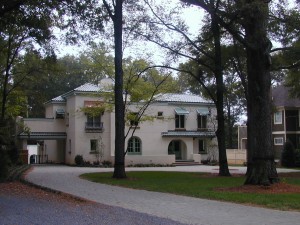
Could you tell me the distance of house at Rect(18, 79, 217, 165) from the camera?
4266 centimetres

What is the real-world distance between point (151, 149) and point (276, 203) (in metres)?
33.7

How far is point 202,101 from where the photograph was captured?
49562mm

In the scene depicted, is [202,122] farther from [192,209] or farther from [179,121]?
[192,209]

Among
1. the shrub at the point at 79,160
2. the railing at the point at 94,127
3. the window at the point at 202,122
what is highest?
the window at the point at 202,122

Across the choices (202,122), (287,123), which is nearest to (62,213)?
(202,122)

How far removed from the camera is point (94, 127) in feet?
142

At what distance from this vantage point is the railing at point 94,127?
43.0 meters

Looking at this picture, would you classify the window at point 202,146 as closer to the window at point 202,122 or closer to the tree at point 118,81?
the window at point 202,122

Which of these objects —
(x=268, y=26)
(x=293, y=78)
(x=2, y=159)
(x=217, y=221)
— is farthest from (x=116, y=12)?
(x=217, y=221)

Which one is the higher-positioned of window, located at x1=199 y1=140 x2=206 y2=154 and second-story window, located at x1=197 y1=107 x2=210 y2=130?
second-story window, located at x1=197 y1=107 x2=210 y2=130

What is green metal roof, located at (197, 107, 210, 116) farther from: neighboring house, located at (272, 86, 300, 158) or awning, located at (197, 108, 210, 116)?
neighboring house, located at (272, 86, 300, 158)

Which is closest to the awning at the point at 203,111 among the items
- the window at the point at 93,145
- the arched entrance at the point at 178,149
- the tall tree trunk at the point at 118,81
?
the arched entrance at the point at 178,149

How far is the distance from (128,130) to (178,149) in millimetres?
11660

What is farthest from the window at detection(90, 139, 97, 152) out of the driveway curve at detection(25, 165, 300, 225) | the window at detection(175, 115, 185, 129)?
the driveway curve at detection(25, 165, 300, 225)
